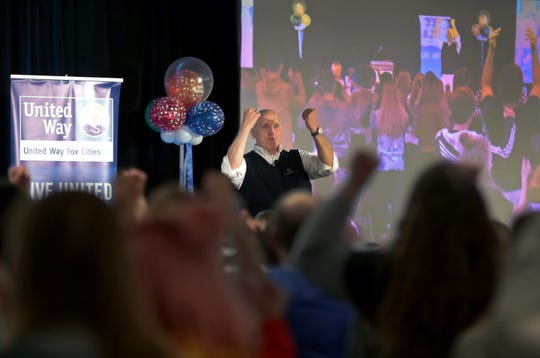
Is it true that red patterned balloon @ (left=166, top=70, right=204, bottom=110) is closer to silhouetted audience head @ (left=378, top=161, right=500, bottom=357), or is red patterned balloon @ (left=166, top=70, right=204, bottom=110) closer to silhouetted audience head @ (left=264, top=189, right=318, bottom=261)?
silhouetted audience head @ (left=264, top=189, right=318, bottom=261)

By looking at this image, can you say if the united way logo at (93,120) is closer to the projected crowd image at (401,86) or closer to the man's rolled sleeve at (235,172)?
the man's rolled sleeve at (235,172)

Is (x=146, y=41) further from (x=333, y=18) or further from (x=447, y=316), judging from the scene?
(x=447, y=316)

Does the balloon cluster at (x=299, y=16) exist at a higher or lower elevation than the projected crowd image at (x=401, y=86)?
higher

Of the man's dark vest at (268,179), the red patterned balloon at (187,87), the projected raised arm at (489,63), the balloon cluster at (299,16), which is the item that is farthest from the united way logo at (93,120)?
the projected raised arm at (489,63)

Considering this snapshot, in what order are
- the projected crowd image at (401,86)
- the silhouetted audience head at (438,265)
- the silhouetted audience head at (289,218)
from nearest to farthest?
the silhouetted audience head at (438,265)
the silhouetted audience head at (289,218)
the projected crowd image at (401,86)

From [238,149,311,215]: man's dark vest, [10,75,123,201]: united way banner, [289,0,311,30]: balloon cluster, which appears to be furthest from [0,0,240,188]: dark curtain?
[238,149,311,215]: man's dark vest

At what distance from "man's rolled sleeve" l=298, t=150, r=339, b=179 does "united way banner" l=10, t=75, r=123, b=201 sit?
5.24ft

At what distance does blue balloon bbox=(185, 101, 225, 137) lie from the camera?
679 centimetres

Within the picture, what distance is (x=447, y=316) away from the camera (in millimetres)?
1845

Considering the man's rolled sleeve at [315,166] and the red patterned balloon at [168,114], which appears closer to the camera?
the red patterned balloon at [168,114]

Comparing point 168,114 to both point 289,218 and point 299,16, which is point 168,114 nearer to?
point 299,16

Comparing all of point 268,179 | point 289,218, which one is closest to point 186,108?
point 268,179

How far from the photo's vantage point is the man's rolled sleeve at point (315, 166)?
693 cm

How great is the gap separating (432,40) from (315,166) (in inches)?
79.3
